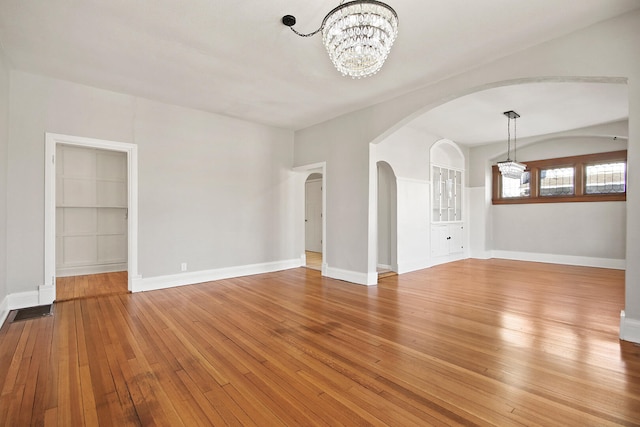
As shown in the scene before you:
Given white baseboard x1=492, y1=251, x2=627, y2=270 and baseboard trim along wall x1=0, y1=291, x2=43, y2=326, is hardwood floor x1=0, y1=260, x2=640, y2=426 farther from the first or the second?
white baseboard x1=492, y1=251, x2=627, y2=270

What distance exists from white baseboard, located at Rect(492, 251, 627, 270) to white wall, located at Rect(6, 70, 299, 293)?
551 centimetres

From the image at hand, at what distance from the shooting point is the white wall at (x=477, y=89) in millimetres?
2686

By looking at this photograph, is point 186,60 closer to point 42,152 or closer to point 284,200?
point 42,152

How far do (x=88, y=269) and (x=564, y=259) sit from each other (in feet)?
33.0

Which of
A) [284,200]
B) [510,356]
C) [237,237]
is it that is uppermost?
[284,200]

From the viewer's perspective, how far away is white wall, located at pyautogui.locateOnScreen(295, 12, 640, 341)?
106 inches

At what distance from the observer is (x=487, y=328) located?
3.08m

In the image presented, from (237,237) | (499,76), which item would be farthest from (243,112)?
(499,76)

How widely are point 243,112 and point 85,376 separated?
13.8 ft

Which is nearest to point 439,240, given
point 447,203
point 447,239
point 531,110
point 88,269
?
point 447,239

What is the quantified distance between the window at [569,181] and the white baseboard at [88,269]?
29.6 feet

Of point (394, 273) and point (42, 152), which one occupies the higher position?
point (42, 152)

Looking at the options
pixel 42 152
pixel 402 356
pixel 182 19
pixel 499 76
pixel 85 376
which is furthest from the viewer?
pixel 42 152

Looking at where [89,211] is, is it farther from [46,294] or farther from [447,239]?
[447,239]
